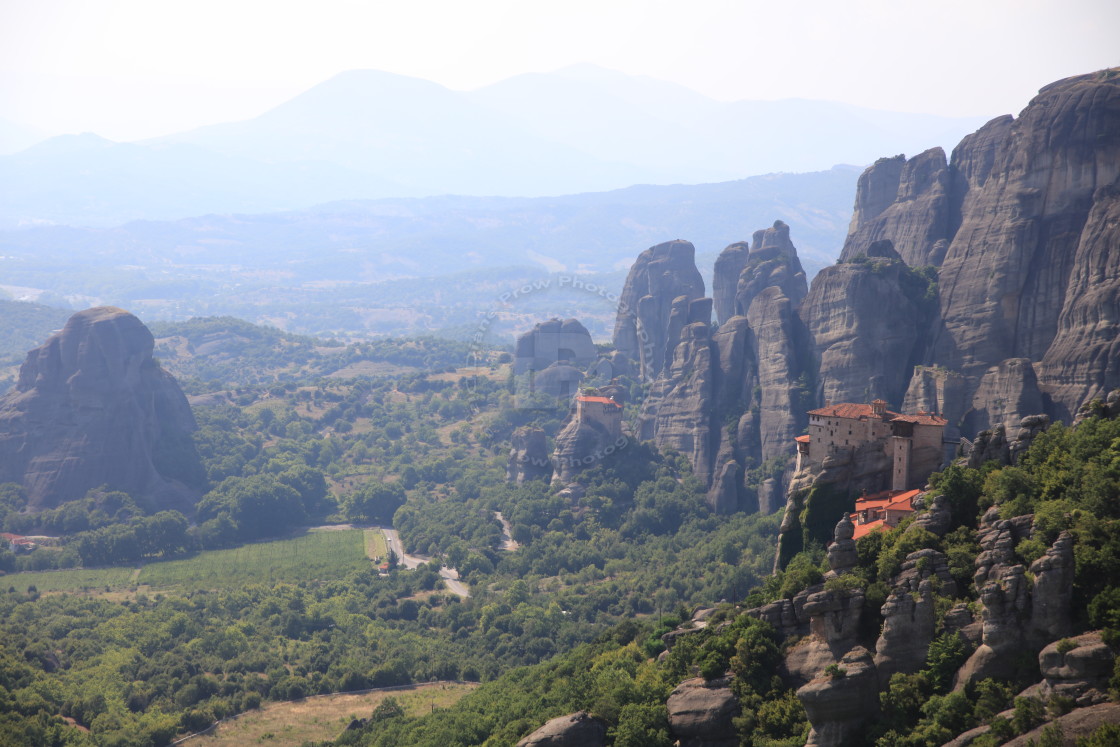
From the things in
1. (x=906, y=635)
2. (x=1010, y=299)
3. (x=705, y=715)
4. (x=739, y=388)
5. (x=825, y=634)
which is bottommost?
(x=705, y=715)

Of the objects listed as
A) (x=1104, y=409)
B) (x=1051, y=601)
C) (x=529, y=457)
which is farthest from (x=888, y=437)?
(x=529, y=457)

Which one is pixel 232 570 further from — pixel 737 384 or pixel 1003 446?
pixel 1003 446

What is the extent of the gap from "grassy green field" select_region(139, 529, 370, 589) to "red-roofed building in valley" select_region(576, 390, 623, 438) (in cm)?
2142

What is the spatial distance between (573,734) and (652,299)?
87500 mm

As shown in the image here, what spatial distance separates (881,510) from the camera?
5188 cm

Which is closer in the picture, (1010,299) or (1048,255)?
(1048,255)

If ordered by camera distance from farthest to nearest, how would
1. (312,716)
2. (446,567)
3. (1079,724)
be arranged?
(446,567), (312,716), (1079,724)

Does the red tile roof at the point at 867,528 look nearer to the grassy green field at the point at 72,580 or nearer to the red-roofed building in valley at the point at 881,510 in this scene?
the red-roofed building in valley at the point at 881,510

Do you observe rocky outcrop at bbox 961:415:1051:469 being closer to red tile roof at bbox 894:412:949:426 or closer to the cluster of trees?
the cluster of trees

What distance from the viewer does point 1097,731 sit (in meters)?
31.9

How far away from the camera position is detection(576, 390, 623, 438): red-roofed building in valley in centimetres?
10188

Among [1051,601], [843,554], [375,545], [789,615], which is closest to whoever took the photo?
[1051,601]

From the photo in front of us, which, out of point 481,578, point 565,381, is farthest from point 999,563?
point 565,381

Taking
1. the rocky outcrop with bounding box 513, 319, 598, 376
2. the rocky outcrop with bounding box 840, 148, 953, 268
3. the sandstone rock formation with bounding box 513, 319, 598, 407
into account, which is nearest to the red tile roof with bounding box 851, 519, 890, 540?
the rocky outcrop with bounding box 840, 148, 953, 268
